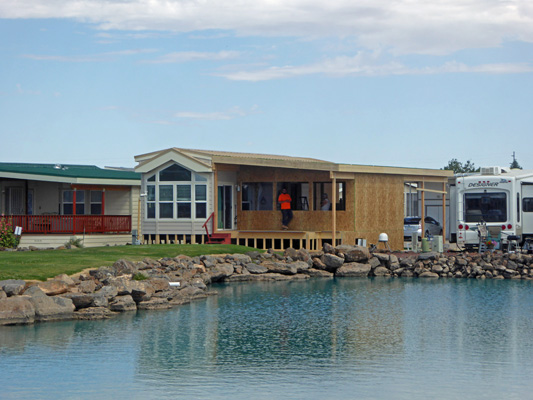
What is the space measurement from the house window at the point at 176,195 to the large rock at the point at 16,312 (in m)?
15.0

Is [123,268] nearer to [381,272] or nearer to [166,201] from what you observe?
[381,272]

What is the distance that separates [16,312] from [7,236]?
15.4 meters

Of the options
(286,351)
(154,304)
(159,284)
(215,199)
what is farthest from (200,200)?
(286,351)

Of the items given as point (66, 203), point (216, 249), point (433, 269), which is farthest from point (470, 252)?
point (66, 203)

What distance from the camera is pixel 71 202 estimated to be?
37531mm

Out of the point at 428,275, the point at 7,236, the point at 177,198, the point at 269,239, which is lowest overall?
the point at 428,275

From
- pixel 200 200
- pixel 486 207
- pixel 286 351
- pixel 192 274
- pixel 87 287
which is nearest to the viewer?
pixel 286 351

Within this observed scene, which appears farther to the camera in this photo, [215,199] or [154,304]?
[215,199]

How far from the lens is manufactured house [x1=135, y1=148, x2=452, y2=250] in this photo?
3256cm

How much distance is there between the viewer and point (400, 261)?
30.1 metres

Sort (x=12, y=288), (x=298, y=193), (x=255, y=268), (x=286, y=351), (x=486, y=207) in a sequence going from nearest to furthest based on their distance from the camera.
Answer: (x=286, y=351), (x=12, y=288), (x=255, y=268), (x=486, y=207), (x=298, y=193)

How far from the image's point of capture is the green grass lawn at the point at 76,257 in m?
21.8

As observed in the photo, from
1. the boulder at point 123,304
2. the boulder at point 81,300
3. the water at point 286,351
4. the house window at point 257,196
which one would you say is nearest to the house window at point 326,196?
the house window at point 257,196

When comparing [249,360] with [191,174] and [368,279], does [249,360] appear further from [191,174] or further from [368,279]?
[191,174]
